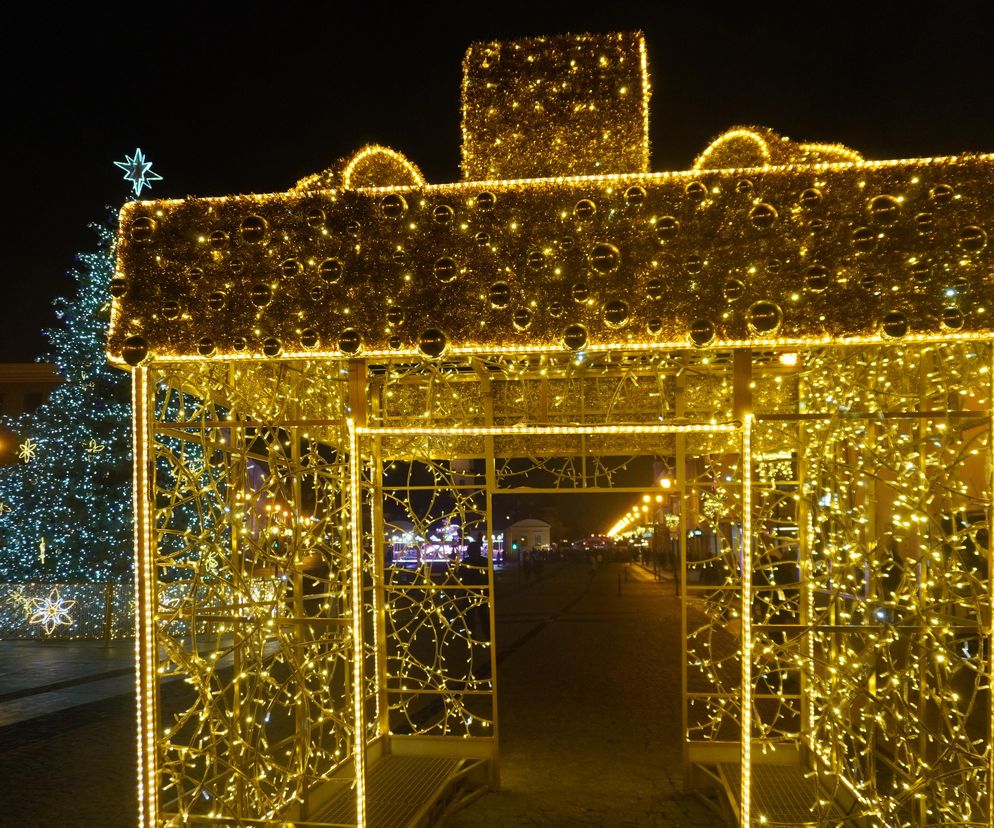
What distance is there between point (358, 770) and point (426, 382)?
3.41 metres

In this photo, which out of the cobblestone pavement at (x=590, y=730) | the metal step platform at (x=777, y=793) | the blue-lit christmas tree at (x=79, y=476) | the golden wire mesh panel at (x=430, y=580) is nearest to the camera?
the metal step platform at (x=777, y=793)

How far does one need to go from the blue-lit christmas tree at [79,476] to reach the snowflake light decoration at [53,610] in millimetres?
1121

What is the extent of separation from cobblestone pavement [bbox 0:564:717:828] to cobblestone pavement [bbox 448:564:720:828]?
14mm

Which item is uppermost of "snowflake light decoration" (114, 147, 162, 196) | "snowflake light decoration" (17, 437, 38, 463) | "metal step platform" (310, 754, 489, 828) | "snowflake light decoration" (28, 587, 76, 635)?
"snowflake light decoration" (114, 147, 162, 196)

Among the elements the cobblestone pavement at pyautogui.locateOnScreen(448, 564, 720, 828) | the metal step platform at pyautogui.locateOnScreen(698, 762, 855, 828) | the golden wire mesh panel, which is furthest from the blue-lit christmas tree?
the metal step platform at pyautogui.locateOnScreen(698, 762, 855, 828)

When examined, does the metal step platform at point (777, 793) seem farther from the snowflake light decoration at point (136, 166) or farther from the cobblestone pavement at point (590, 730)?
the snowflake light decoration at point (136, 166)

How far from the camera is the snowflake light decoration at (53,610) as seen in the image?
12891mm

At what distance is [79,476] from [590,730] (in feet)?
39.0

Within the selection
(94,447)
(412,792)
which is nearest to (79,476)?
(94,447)

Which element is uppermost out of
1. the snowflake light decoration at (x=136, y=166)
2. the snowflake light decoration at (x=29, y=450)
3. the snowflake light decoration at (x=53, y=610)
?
the snowflake light decoration at (x=136, y=166)

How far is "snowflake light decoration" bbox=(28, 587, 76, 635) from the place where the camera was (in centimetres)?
1289

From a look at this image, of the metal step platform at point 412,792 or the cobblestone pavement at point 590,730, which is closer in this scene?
the metal step platform at point 412,792

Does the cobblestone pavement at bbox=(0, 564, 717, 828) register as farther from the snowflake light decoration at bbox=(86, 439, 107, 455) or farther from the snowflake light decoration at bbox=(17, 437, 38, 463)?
the snowflake light decoration at bbox=(17, 437, 38, 463)

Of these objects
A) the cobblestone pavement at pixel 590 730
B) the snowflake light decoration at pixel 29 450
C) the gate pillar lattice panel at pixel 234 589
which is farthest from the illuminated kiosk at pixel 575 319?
the snowflake light decoration at pixel 29 450
